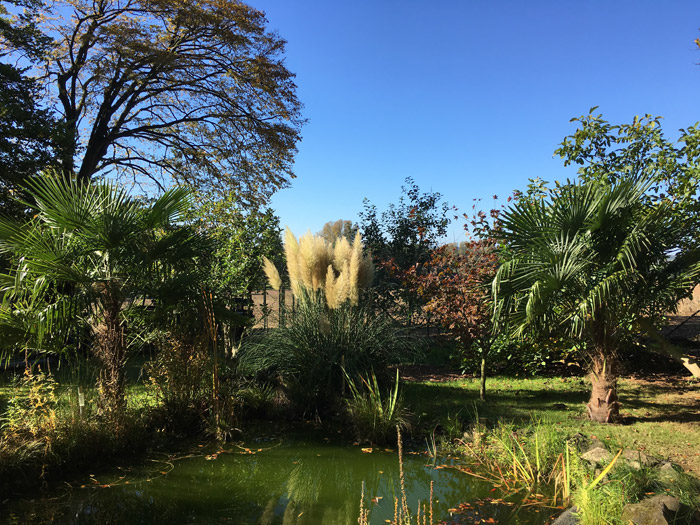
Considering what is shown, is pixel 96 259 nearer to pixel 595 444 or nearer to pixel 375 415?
pixel 375 415

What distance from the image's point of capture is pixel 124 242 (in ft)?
15.6

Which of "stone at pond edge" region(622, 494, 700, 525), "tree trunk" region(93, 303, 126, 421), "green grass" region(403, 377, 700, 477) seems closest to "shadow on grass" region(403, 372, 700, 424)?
"green grass" region(403, 377, 700, 477)

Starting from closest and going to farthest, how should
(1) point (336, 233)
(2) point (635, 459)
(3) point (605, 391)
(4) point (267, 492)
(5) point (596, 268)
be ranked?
(2) point (635, 459)
(4) point (267, 492)
(5) point (596, 268)
(3) point (605, 391)
(1) point (336, 233)

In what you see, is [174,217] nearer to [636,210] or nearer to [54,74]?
[636,210]

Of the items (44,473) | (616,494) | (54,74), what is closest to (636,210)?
(616,494)

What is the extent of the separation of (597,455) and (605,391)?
1707mm

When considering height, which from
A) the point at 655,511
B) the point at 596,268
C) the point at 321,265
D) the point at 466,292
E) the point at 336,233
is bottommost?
the point at 655,511

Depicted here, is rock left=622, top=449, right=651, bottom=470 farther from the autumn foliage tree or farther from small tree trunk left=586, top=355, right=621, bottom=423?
the autumn foliage tree

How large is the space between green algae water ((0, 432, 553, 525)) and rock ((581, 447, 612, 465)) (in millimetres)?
701

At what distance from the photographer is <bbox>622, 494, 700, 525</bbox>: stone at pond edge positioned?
2912 millimetres

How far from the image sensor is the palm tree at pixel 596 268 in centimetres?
488

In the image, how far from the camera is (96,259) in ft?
16.0

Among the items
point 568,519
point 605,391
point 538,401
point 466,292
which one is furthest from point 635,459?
point 466,292

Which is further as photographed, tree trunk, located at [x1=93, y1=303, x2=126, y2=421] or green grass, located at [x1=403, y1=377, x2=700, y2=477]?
green grass, located at [x1=403, y1=377, x2=700, y2=477]
